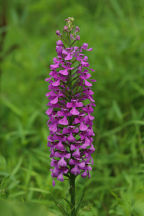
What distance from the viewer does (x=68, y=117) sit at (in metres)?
2.24

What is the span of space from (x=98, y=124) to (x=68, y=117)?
7.61ft

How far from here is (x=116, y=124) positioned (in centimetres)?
439

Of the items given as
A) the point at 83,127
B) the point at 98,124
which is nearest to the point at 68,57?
the point at 83,127

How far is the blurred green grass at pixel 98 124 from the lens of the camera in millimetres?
3186

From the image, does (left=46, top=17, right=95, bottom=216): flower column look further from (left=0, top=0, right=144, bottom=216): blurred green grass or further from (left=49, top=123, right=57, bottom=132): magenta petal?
(left=0, top=0, right=144, bottom=216): blurred green grass

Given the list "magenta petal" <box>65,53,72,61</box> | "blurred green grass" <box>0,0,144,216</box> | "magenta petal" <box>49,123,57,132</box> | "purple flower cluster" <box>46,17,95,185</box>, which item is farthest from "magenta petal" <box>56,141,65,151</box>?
"magenta petal" <box>65,53,72,61</box>

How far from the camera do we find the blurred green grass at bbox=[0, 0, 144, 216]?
3186mm

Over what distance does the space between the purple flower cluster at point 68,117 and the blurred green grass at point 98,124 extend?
1.34 ft

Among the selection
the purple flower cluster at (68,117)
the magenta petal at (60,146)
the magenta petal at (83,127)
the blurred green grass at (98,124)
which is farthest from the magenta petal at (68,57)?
the blurred green grass at (98,124)

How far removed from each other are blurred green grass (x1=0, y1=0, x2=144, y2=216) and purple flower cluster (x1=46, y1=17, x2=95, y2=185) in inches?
16.1

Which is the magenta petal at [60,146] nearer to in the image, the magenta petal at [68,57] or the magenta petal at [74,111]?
the magenta petal at [74,111]

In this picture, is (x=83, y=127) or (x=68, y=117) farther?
(x=68, y=117)

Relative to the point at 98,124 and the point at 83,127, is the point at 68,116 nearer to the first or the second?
the point at 83,127

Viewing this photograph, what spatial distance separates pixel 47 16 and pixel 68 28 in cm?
371
